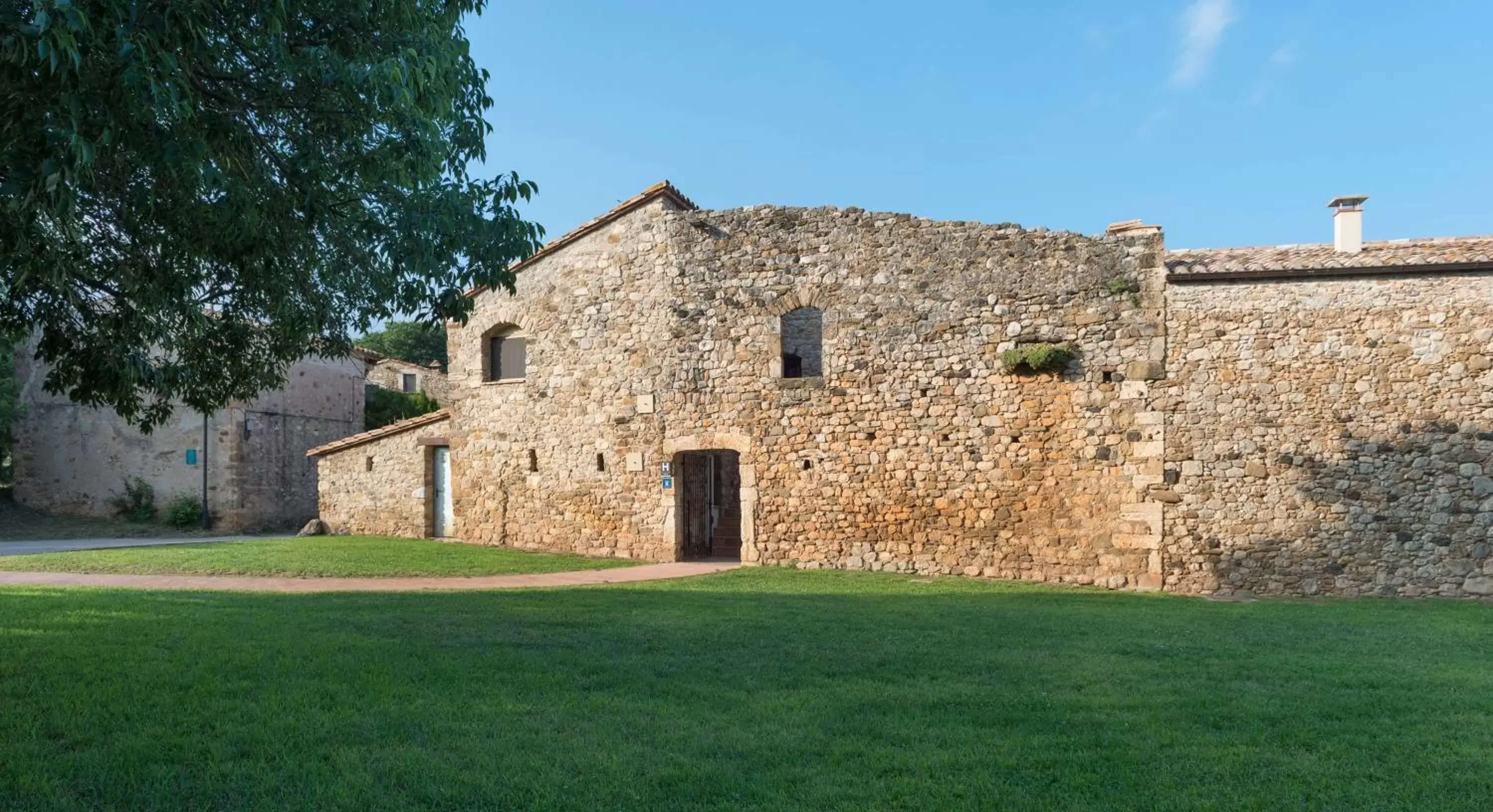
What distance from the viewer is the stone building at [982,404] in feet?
39.5

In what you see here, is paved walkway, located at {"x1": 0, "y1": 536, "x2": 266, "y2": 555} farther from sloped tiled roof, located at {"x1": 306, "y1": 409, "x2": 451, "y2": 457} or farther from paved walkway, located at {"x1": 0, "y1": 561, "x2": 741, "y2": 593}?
paved walkway, located at {"x1": 0, "y1": 561, "x2": 741, "y2": 593}

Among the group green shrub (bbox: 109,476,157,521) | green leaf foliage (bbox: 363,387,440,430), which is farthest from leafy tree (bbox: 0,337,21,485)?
green leaf foliage (bbox: 363,387,440,430)

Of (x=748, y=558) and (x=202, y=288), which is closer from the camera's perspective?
(x=202, y=288)

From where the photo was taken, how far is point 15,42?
3.76 metres

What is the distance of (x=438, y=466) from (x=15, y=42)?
47.3 ft

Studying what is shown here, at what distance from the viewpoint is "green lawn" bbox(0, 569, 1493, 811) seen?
3934mm

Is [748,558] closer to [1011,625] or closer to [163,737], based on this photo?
[1011,625]

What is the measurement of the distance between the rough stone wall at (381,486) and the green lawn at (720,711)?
869 cm

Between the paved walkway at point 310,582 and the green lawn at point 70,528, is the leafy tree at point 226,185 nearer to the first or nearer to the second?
the paved walkway at point 310,582

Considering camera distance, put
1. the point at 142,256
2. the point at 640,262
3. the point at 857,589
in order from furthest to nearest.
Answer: the point at 640,262 → the point at 857,589 → the point at 142,256

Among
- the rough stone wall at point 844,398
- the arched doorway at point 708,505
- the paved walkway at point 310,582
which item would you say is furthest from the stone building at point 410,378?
the paved walkway at point 310,582

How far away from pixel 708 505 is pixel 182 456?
41.4ft

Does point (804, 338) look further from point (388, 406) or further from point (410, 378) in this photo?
point (410, 378)

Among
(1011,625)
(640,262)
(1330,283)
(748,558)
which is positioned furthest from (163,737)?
(1330,283)
